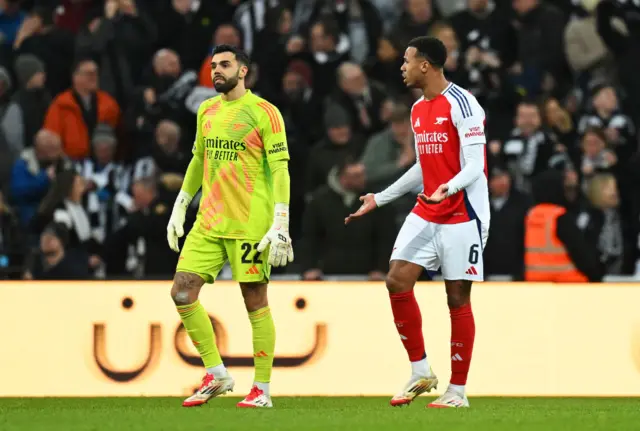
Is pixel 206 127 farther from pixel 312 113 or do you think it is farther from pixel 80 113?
pixel 80 113

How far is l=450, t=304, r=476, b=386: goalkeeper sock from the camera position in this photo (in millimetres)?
10055

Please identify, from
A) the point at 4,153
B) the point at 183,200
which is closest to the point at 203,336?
the point at 183,200

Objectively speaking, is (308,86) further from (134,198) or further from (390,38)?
(134,198)

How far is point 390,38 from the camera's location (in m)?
17.5

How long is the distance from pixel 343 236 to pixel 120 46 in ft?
16.0

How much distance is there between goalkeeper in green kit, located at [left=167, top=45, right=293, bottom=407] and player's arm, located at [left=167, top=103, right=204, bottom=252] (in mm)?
141

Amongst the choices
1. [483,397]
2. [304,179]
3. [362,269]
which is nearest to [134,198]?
[304,179]

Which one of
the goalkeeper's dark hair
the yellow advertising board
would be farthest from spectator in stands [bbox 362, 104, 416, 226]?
the yellow advertising board

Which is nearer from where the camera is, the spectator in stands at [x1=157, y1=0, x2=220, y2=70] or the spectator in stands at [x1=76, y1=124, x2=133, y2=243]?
the spectator in stands at [x1=76, y1=124, x2=133, y2=243]

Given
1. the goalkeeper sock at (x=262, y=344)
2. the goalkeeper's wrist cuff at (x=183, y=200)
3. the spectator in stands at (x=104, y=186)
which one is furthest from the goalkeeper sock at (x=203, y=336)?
the spectator in stands at (x=104, y=186)

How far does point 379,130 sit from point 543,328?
4.30 m

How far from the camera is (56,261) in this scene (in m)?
14.3

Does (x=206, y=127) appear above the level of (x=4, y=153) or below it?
below

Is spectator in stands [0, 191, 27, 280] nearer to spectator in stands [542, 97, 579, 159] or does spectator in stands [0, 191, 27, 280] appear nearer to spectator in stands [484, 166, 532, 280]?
spectator in stands [484, 166, 532, 280]
